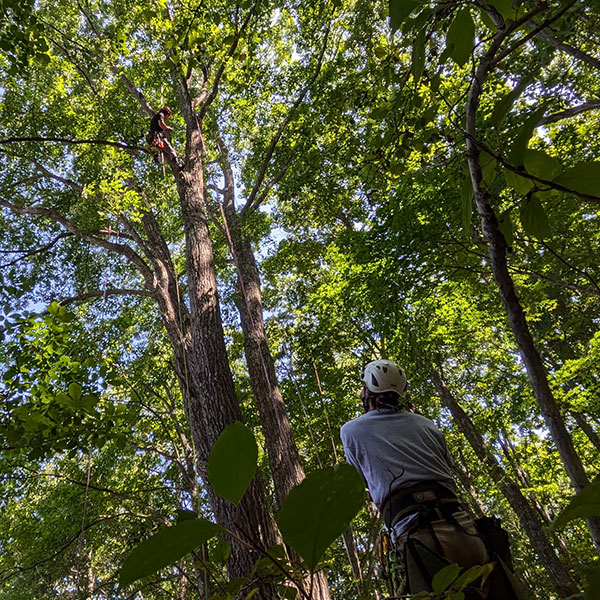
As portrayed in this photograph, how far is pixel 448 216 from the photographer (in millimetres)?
4621

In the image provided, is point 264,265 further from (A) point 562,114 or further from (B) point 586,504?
(B) point 586,504

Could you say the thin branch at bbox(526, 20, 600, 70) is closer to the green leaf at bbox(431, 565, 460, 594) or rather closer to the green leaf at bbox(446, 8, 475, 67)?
the green leaf at bbox(446, 8, 475, 67)

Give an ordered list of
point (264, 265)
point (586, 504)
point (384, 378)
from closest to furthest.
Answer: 1. point (586, 504)
2. point (384, 378)
3. point (264, 265)

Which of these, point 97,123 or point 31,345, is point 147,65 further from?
point 31,345

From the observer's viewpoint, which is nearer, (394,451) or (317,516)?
(317,516)

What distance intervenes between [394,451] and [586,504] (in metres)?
1.80

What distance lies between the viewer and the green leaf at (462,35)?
0.52 meters

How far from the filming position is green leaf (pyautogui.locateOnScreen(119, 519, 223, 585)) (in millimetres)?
287

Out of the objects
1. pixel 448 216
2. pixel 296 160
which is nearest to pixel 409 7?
pixel 448 216

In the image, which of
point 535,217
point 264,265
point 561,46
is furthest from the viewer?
point 264,265

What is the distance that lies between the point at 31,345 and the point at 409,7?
8.05 feet

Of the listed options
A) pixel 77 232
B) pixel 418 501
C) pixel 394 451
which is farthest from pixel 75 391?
pixel 77 232

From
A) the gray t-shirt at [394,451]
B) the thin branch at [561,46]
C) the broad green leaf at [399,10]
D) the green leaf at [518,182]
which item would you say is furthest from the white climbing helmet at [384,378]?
the thin branch at [561,46]

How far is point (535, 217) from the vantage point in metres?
0.49
